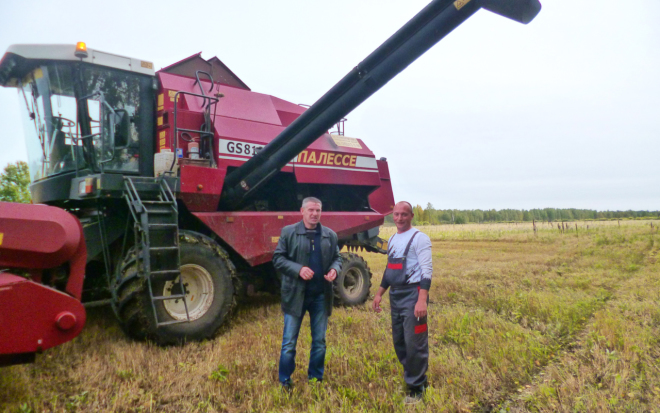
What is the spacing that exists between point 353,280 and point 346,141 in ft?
7.73

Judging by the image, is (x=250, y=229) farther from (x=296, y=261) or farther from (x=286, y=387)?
(x=286, y=387)

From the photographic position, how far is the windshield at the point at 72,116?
4910 millimetres

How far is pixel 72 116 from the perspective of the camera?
4949mm

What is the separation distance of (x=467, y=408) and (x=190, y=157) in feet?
13.4

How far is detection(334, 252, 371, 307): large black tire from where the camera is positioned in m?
6.76

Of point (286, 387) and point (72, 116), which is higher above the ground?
point (72, 116)

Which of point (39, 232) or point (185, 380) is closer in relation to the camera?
point (39, 232)

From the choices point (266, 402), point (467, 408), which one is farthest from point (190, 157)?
point (467, 408)

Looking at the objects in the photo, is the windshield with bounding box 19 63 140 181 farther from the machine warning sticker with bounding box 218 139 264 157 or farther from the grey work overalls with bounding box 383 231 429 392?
the grey work overalls with bounding box 383 231 429 392

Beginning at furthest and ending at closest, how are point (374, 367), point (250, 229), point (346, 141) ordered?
point (346, 141) → point (250, 229) → point (374, 367)

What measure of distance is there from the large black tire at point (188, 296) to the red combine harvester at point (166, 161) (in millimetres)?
12

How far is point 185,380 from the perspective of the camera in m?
3.47

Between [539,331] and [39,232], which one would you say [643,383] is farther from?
[39,232]

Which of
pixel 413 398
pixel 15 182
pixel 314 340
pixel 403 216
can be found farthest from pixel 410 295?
pixel 15 182
